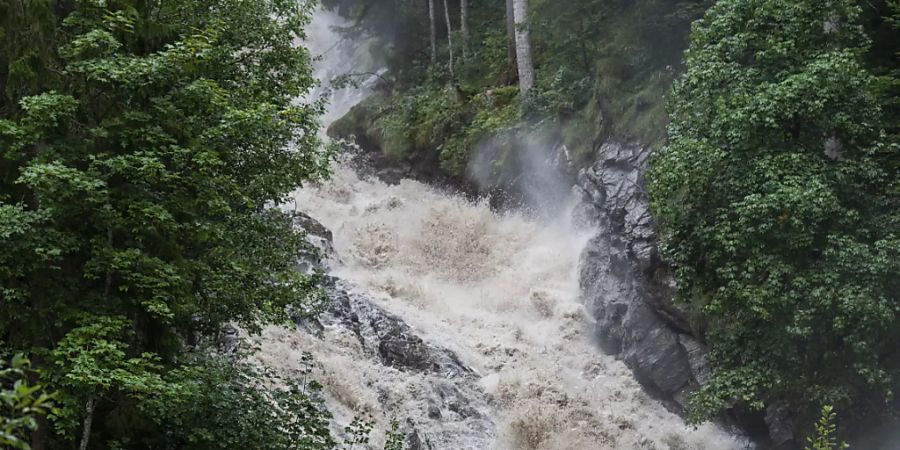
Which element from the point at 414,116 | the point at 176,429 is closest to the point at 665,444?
the point at 176,429

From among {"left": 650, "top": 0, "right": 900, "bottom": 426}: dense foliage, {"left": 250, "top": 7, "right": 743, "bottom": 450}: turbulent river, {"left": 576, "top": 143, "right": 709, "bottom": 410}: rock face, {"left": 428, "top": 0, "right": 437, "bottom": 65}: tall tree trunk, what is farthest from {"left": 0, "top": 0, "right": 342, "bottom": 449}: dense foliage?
{"left": 428, "top": 0, "right": 437, "bottom": 65}: tall tree trunk

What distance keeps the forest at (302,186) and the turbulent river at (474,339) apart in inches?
27.2

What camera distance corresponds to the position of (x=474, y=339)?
2014cm

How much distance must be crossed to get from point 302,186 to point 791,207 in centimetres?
728

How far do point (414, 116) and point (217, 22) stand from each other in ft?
58.5

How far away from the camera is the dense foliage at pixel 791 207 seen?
13688 mm

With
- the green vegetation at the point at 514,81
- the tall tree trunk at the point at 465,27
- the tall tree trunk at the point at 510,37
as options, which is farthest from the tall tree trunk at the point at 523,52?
the tall tree trunk at the point at 465,27

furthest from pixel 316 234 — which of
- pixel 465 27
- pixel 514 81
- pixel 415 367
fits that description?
pixel 465 27

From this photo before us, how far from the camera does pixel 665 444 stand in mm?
17312

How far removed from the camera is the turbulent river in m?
17.2

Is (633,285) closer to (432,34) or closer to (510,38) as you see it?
(510,38)

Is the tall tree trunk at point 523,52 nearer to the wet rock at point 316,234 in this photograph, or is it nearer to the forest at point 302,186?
the forest at point 302,186

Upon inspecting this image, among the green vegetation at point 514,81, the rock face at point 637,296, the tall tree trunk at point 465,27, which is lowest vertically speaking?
the rock face at point 637,296

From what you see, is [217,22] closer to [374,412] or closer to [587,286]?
[374,412]
